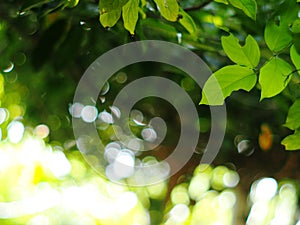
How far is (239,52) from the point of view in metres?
0.51

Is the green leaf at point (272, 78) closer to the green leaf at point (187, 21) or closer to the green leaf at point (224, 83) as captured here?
the green leaf at point (224, 83)

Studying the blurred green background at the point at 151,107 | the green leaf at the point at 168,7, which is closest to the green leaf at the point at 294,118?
the blurred green background at the point at 151,107

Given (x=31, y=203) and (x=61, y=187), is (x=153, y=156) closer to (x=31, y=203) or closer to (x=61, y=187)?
(x=61, y=187)

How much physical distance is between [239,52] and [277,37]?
40mm

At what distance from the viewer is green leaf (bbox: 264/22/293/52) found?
20.3 inches

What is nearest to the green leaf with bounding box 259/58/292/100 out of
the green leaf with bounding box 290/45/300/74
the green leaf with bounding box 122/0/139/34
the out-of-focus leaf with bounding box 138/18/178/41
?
the green leaf with bounding box 290/45/300/74

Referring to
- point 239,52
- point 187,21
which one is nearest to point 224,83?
point 239,52

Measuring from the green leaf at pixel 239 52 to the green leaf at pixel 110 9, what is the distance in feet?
0.34

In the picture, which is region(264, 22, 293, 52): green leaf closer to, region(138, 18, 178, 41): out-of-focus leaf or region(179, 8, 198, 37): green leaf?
region(179, 8, 198, 37): green leaf

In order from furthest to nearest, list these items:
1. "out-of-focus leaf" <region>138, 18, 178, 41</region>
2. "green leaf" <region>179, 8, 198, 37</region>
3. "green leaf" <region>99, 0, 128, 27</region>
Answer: "out-of-focus leaf" <region>138, 18, 178, 41</region>, "green leaf" <region>179, 8, 198, 37</region>, "green leaf" <region>99, 0, 128, 27</region>

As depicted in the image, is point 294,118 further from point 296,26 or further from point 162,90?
point 162,90

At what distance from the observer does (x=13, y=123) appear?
3.92 ft

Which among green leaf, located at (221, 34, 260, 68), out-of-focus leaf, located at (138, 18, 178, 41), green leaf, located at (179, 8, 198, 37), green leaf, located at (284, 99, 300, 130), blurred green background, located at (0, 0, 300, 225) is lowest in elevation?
blurred green background, located at (0, 0, 300, 225)

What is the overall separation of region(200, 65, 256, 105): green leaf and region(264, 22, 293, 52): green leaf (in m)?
0.04
